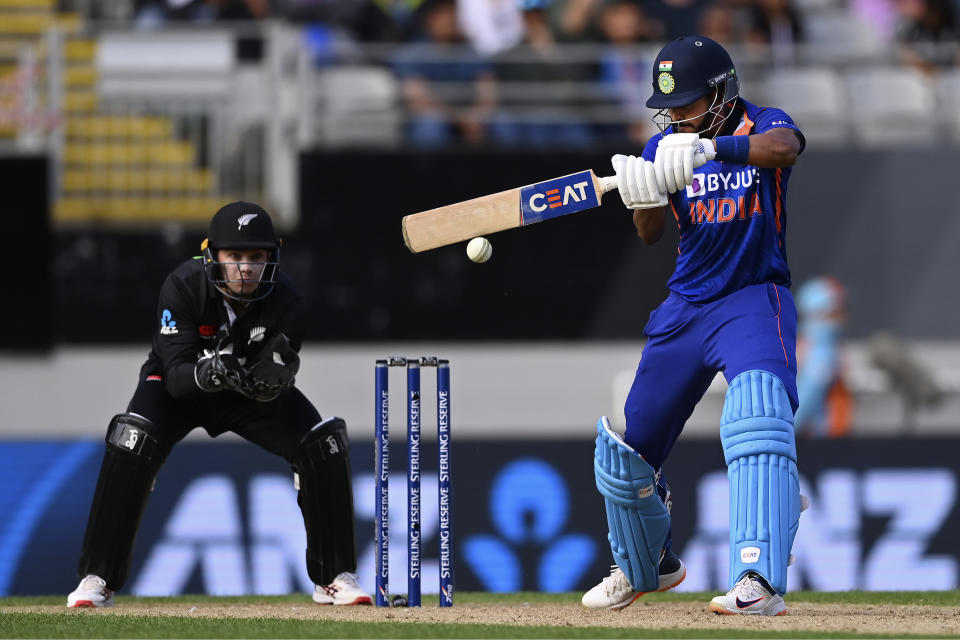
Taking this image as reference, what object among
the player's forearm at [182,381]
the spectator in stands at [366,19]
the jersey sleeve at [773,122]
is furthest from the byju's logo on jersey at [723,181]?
the spectator in stands at [366,19]

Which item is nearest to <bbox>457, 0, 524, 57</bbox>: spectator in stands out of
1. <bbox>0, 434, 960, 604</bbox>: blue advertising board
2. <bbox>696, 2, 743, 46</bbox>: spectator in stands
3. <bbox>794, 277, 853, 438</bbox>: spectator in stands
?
<bbox>696, 2, 743, 46</bbox>: spectator in stands

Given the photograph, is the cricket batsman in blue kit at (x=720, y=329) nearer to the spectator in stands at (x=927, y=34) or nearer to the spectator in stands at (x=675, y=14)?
the spectator in stands at (x=675, y=14)

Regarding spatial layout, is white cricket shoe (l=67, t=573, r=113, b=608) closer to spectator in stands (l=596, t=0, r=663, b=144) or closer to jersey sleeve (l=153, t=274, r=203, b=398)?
jersey sleeve (l=153, t=274, r=203, b=398)

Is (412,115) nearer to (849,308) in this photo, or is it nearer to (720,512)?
(849,308)

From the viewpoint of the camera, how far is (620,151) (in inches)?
412

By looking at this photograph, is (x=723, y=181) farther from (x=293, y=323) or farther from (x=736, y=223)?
(x=293, y=323)

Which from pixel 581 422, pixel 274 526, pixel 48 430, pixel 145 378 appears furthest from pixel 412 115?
pixel 145 378

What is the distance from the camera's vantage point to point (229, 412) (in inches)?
221

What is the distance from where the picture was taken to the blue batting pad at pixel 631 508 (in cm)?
504

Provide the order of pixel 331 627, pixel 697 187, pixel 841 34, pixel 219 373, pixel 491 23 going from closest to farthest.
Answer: pixel 331 627 < pixel 697 187 < pixel 219 373 < pixel 491 23 < pixel 841 34

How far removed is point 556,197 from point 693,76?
587 mm

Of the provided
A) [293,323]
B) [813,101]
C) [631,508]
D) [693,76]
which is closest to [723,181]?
[693,76]

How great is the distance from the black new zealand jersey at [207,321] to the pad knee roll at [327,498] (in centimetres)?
36

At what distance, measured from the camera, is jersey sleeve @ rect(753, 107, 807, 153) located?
4887 millimetres
